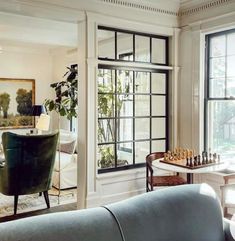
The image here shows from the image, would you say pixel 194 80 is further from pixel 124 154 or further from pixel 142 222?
pixel 142 222

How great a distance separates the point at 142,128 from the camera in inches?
178

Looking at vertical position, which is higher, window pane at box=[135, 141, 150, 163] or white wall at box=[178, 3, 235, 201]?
white wall at box=[178, 3, 235, 201]

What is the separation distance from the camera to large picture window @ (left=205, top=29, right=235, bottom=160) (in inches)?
162

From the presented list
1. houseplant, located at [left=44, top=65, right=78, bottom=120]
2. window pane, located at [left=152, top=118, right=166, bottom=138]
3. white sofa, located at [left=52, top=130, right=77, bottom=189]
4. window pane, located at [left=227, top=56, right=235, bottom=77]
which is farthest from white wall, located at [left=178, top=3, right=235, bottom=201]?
white sofa, located at [left=52, top=130, right=77, bottom=189]

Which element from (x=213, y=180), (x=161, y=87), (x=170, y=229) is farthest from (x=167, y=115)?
(x=170, y=229)

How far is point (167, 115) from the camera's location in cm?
477

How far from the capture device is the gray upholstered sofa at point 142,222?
1448mm

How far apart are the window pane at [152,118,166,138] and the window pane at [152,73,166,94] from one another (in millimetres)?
417

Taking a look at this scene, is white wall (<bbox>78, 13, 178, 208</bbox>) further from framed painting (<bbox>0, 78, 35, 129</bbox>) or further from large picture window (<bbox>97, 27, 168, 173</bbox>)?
framed painting (<bbox>0, 78, 35, 129</bbox>)

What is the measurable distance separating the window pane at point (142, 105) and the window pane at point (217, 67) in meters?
0.95

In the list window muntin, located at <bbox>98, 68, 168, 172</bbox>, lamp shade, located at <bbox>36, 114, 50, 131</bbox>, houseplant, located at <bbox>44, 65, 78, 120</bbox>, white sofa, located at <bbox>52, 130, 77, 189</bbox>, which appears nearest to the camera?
window muntin, located at <bbox>98, 68, 168, 172</bbox>

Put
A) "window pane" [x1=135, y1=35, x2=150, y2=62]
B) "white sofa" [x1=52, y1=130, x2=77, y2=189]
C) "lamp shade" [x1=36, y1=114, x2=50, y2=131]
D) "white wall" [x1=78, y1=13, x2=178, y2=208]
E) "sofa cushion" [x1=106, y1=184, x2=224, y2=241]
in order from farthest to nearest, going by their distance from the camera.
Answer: "white sofa" [x1=52, y1=130, x2=77, y2=189] → "lamp shade" [x1=36, y1=114, x2=50, y2=131] → "window pane" [x1=135, y1=35, x2=150, y2=62] → "white wall" [x1=78, y1=13, x2=178, y2=208] → "sofa cushion" [x1=106, y1=184, x2=224, y2=241]

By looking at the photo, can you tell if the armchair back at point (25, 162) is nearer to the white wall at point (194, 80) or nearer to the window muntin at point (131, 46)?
the window muntin at point (131, 46)

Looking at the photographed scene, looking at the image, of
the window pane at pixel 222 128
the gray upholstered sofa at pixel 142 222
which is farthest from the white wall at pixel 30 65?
the gray upholstered sofa at pixel 142 222
